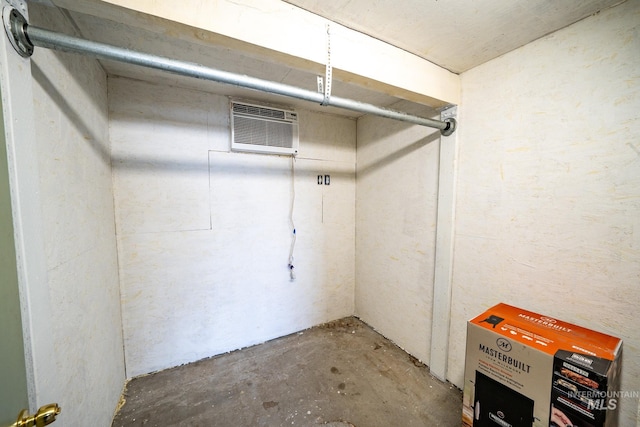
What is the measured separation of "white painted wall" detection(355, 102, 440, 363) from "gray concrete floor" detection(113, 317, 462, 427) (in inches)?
13.7

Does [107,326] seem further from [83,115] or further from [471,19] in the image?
[471,19]

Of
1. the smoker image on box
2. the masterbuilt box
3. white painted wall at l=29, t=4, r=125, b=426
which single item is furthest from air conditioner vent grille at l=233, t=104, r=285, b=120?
the smoker image on box

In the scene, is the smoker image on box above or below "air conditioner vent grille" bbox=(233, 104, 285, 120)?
below

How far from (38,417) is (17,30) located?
1.08 m

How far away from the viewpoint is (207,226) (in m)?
1.93

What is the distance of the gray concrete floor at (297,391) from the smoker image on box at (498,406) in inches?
16.6

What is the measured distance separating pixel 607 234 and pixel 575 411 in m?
0.77

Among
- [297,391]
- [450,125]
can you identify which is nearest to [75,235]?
[297,391]

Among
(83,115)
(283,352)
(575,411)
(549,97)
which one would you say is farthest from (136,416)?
(549,97)

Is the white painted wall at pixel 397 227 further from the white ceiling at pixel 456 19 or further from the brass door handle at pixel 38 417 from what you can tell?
the brass door handle at pixel 38 417

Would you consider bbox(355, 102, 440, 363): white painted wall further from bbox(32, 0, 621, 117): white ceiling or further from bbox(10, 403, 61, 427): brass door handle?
bbox(10, 403, 61, 427): brass door handle

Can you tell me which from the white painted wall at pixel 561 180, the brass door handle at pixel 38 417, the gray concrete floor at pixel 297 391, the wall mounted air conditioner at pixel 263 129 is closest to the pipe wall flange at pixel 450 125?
the white painted wall at pixel 561 180

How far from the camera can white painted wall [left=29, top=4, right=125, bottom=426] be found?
2.83 feet

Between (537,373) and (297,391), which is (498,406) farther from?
A: (297,391)
